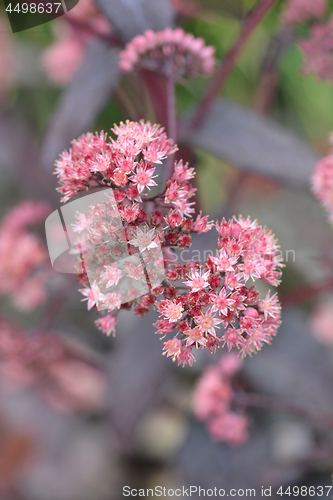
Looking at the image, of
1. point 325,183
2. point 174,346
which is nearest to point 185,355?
point 174,346

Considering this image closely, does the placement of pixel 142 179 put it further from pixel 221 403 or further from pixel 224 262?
pixel 221 403

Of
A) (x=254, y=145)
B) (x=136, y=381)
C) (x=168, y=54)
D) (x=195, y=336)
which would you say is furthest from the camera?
(x=136, y=381)

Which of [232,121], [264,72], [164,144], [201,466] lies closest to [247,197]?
[264,72]

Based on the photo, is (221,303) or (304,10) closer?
(221,303)

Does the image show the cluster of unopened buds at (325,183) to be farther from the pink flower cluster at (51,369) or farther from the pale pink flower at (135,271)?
the pink flower cluster at (51,369)

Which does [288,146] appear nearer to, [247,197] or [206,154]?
[206,154]
